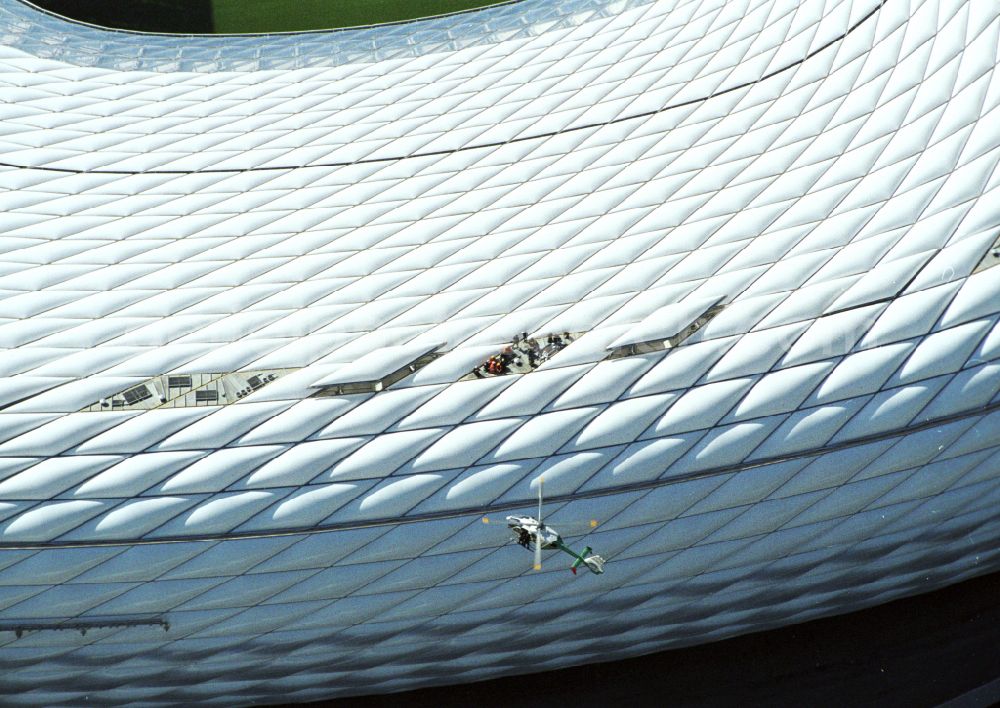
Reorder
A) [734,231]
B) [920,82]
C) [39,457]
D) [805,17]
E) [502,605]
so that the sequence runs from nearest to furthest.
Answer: [39,457], [502,605], [734,231], [920,82], [805,17]

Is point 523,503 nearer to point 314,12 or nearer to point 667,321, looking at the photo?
point 667,321

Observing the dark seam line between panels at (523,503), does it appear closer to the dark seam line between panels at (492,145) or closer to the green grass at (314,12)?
the dark seam line between panels at (492,145)

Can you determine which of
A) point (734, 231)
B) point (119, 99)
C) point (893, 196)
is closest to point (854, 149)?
point (893, 196)

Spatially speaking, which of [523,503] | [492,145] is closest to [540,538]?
[523,503]

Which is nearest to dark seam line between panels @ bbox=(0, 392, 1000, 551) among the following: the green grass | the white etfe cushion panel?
the white etfe cushion panel

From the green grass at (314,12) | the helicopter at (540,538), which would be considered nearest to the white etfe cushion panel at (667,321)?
the helicopter at (540,538)

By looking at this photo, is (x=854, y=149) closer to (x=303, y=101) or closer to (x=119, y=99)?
(x=303, y=101)

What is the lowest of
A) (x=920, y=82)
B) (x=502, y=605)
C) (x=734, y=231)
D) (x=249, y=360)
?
(x=502, y=605)
